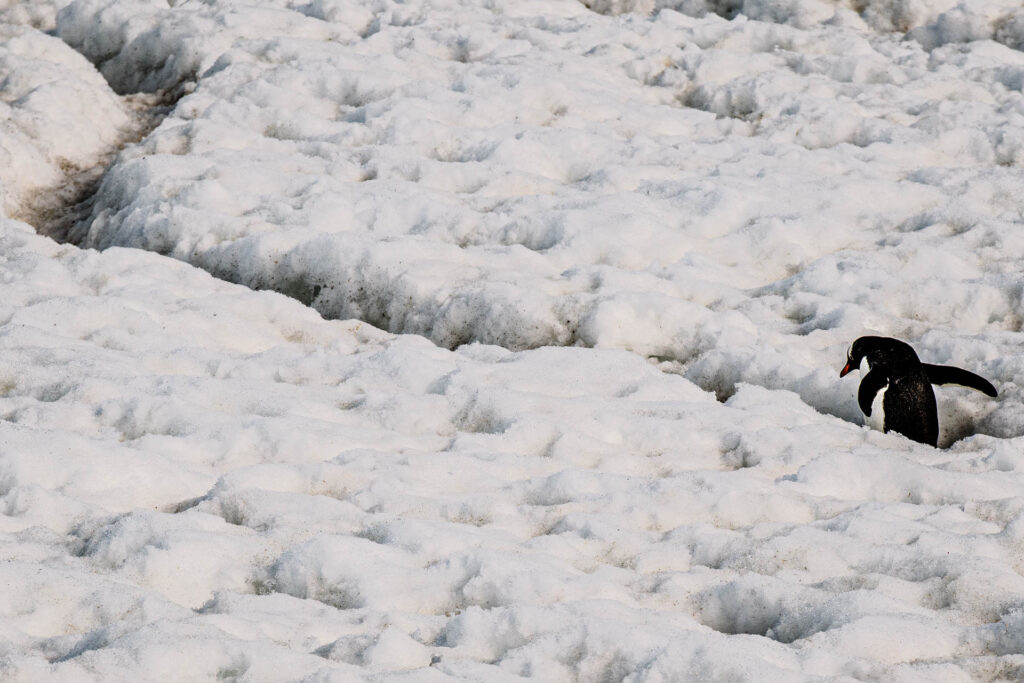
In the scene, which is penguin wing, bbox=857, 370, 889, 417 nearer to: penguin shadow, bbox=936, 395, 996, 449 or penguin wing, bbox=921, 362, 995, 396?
penguin wing, bbox=921, 362, 995, 396

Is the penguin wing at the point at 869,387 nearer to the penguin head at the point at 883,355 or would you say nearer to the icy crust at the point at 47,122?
the penguin head at the point at 883,355

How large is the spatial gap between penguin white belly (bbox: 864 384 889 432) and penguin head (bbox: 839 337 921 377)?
0.12 meters

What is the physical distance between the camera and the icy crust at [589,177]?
650cm

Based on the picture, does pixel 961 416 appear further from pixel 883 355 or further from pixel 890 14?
pixel 890 14

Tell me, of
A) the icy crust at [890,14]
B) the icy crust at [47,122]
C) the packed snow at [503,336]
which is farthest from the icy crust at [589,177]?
the icy crust at [47,122]

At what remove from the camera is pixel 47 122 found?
883 centimetres

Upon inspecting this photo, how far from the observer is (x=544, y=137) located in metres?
8.55

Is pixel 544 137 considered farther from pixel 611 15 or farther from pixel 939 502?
pixel 939 502

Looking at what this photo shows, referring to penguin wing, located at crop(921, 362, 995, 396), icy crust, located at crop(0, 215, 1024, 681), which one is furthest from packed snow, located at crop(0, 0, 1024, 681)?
penguin wing, located at crop(921, 362, 995, 396)

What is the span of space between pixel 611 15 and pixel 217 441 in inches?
337

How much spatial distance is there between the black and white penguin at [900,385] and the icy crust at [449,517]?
0.56ft

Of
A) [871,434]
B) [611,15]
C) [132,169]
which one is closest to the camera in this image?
[871,434]

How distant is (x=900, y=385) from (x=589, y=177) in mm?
3526

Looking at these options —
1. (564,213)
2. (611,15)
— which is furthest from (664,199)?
(611,15)
